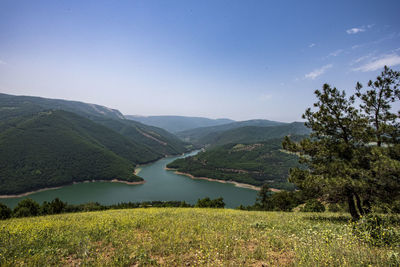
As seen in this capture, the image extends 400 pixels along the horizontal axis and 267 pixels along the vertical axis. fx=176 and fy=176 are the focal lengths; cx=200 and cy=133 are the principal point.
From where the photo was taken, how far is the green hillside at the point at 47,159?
361 ft

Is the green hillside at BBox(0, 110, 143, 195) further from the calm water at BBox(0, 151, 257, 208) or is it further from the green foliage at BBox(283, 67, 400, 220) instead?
the green foliage at BBox(283, 67, 400, 220)

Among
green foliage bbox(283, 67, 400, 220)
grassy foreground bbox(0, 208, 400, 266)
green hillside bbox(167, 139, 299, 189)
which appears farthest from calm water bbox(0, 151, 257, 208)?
grassy foreground bbox(0, 208, 400, 266)

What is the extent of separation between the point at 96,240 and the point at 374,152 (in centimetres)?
1432

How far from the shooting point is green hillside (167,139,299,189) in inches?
5256

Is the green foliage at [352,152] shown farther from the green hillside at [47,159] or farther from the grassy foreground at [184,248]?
the green hillside at [47,159]

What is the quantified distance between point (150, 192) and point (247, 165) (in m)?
90.0

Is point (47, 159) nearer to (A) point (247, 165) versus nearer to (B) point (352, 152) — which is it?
(A) point (247, 165)

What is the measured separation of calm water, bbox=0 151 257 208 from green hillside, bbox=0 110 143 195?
9235 millimetres

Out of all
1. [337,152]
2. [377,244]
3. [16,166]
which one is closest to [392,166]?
[337,152]

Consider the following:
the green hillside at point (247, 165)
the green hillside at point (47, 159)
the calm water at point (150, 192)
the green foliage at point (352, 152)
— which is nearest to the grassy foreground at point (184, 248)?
the green foliage at point (352, 152)

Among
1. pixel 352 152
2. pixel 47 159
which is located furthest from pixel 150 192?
pixel 352 152

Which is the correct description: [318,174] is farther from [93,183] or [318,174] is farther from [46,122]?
[46,122]

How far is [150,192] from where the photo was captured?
108 meters

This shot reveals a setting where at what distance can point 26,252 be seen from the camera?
534cm
